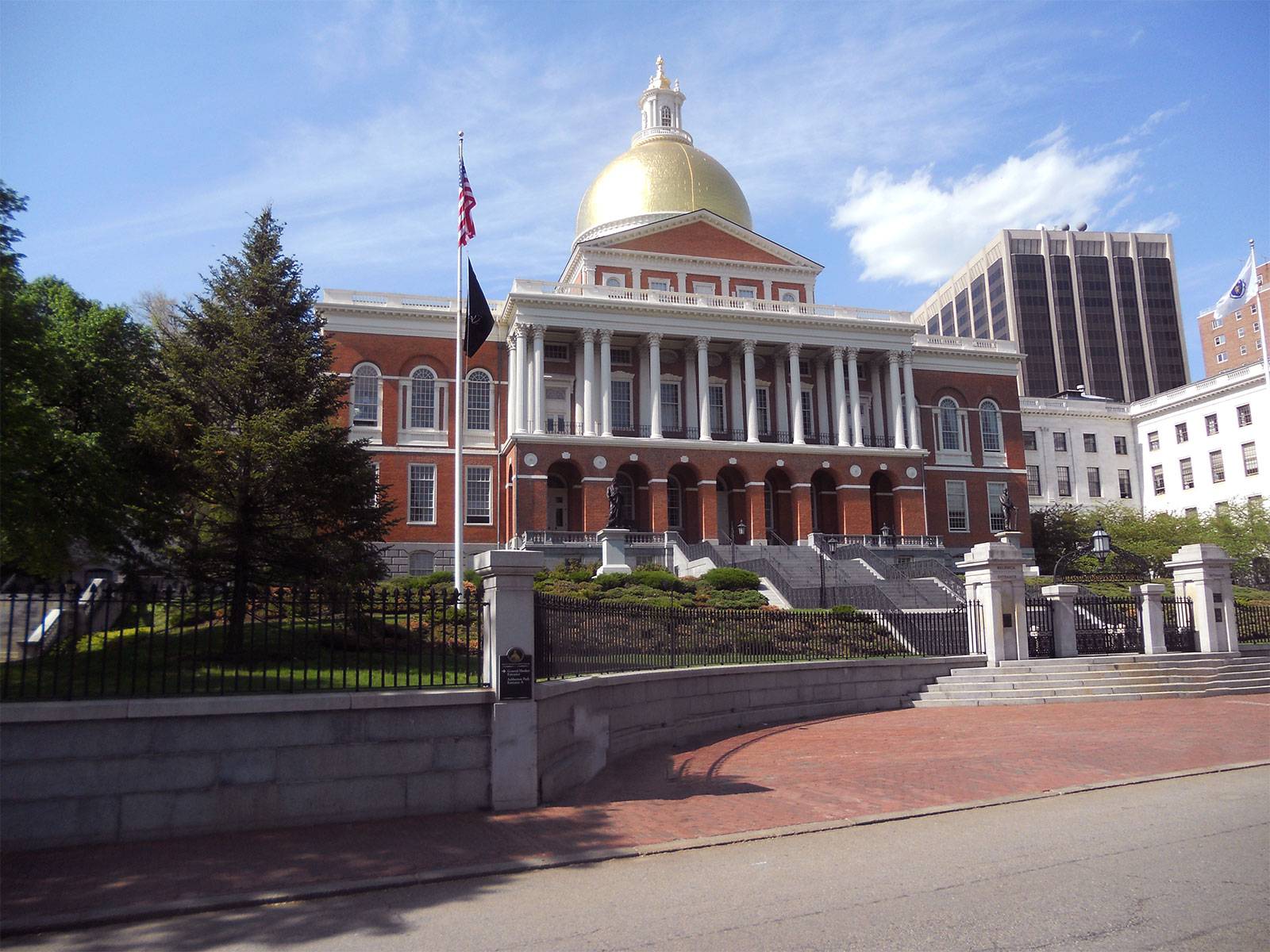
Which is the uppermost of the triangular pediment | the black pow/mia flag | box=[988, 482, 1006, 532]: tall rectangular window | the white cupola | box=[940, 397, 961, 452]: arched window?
the white cupola

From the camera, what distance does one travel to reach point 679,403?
165 ft

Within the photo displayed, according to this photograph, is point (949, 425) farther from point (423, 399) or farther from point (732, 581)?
point (423, 399)

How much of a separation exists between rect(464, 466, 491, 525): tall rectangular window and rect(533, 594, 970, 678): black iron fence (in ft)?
86.3

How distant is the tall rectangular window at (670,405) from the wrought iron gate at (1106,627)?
89.6 ft

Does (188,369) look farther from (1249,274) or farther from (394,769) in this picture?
(1249,274)

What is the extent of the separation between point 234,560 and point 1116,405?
69195 mm

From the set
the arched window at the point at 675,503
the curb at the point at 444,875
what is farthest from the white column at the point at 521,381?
the curb at the point at 444,875

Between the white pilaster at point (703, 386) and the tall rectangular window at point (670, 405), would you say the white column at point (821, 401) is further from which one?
the tall rectangular window at point (670, 405)

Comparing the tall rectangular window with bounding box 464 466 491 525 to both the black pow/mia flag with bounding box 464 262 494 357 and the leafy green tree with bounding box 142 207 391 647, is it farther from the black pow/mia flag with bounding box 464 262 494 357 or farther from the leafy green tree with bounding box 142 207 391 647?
the leafy green tree with bounding box 142 207 391 647

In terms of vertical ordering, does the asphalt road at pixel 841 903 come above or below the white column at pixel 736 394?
below

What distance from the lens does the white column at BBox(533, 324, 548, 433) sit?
45156 mm

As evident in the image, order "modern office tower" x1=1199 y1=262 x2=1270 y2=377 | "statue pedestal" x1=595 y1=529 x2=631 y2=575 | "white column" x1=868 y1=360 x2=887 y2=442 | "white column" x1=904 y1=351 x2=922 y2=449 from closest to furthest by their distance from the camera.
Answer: "statue pedestal" x1=595 y1=529 x2=631 y2=575 < "white column" x1=904 y1=351 x2=922 y2=449 < "white column" x1=868 y1=360 x2=887 y2=442 < "modern office tower" x1=1199 y1=262 x2=1270 y2=377

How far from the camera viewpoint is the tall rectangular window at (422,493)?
4641 centimetres

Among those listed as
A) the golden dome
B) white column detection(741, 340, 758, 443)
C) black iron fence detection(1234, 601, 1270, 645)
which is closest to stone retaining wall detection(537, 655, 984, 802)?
black iron fence detection(1234, 601, 1270, 645)
